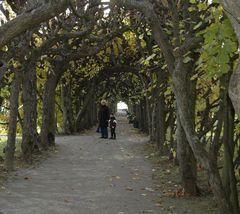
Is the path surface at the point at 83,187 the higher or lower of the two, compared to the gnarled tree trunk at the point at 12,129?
lower

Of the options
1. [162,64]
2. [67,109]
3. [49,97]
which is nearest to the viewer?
[162,64]

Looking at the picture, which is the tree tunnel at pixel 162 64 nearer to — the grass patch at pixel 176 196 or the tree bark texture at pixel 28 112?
the tree bark texture at pixel 28 112

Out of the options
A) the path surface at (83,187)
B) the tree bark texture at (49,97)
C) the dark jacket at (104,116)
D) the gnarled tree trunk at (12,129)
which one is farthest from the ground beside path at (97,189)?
the dark jacket at (104,116)

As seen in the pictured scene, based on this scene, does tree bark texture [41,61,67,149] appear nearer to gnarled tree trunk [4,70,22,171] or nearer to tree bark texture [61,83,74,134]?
gnarled tree trunk [4,70,22,171]

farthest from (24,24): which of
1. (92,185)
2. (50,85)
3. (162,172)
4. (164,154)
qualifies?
(50,85)

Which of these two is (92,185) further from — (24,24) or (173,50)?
(24,24)

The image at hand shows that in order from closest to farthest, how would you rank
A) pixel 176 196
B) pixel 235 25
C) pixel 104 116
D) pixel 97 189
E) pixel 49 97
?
1. pixel 235 25
2. pixel 176 196
3. pixel 97 189
4. pixel 49 97
5. pixel 104 116

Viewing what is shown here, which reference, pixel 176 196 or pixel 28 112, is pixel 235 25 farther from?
pixel 28 112

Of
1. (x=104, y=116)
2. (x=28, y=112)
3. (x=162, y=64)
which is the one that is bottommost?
(x=104, y=116)

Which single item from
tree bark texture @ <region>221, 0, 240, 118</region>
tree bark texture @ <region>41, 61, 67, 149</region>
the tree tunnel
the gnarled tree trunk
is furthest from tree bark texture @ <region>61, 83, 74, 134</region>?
tree bark texture @ <region>221, 0, 240, 118</region>

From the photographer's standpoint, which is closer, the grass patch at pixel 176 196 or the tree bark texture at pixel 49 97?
the grass patch at pixel 176 196

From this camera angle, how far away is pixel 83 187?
11055mm

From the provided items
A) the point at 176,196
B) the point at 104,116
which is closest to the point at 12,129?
the point at 176,196

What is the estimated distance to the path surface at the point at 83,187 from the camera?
877 centimetres
